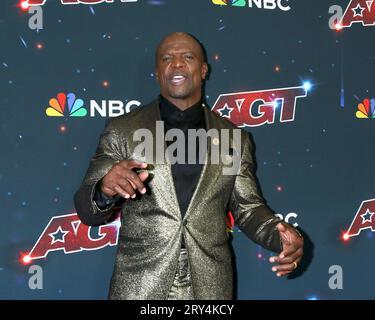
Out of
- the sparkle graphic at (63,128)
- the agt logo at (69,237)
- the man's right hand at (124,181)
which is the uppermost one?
the sparkle graphic at (63,128)

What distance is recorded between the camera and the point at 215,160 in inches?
72.1

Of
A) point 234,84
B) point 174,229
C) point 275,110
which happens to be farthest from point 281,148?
point 174,229

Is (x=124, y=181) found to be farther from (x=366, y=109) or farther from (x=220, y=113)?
(x=366, y=109)

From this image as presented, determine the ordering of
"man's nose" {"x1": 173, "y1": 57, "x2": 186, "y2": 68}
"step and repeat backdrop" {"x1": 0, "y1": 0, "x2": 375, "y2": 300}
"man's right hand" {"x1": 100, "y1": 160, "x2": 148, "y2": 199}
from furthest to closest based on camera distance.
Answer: "step and repeat backdrop" {"x1": 0, "y1": 0, "x2": 375, "y2": 300}
"man's nose" {"x1": 173, "y1": 57, "x2": 186, "y2": 68}
"man's right hand" {"x1": 100, "y1": 160, "x2": 148, "y2": 199}

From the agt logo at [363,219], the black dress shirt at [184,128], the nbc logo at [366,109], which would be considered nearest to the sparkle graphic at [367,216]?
the agt logo at [363,219]

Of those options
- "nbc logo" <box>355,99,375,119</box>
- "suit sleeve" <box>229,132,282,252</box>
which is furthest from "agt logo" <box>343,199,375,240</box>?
"suit sleeve" <box>229,132,282,252</box>

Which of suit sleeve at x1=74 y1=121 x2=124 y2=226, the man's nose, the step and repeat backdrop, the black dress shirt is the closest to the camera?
suit sleeve at x1=74 y1=121 x2=124 y2=226

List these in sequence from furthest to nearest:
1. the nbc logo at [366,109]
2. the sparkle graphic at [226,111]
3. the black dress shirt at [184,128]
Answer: the nbc logo at [366,109] < the sparkle graphic at [226,111] < the black dress shirt at [184,128]

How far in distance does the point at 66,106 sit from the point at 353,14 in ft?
4.32

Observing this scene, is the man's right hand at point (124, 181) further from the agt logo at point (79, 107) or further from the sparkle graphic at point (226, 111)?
the sparkle graphic at point (226, 111)

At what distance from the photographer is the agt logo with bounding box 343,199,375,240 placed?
236 centimetres

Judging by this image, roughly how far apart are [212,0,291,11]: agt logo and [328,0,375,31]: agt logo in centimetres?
21

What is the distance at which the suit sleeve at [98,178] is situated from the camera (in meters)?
1.62

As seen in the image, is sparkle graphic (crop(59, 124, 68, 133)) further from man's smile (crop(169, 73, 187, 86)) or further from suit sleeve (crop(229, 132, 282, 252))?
suit sleeve (crop(229, 132, 282, 252))
